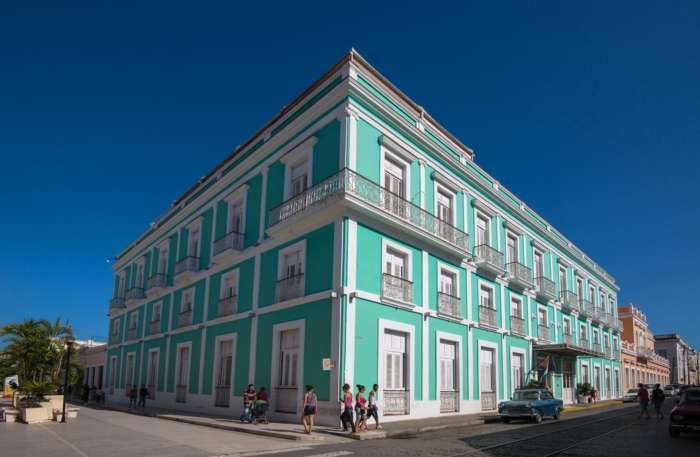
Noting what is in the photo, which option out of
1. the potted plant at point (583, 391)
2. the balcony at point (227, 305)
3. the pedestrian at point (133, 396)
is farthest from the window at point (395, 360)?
the potted plant at point (583, 391)

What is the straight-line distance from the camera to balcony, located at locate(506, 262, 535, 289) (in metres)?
25.3

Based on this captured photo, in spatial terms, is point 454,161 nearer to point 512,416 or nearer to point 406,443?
point 512,416

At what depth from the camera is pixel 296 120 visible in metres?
19.1

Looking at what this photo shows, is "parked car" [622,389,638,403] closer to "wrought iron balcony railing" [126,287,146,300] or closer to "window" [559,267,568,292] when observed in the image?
"window" [559,267,568,292]

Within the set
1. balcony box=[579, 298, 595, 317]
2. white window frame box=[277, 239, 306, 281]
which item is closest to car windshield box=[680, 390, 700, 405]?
white window frame box=[277, 239, 306, 281]

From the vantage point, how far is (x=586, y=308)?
116 ft

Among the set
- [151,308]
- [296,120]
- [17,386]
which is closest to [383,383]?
[296,120]

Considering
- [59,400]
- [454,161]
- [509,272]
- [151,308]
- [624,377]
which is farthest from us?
[624,377]

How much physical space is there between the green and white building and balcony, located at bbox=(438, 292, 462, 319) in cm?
11

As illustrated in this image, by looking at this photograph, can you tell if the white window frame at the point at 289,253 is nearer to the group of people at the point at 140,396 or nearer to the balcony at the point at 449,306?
the balcony at the point at 449,306

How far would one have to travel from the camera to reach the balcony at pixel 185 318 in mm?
24886

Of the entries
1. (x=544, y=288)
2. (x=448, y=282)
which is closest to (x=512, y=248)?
(x=544, y=288)

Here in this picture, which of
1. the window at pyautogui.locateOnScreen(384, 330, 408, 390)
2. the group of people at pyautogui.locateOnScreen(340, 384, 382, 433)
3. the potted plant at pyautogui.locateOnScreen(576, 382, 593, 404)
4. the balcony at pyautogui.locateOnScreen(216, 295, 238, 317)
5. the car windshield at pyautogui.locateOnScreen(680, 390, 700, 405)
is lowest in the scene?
the potted plant at pyautogui.locateOnScreen(576, 382, 593, 404)

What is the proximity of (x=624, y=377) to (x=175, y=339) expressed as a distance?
36800 millimetres
